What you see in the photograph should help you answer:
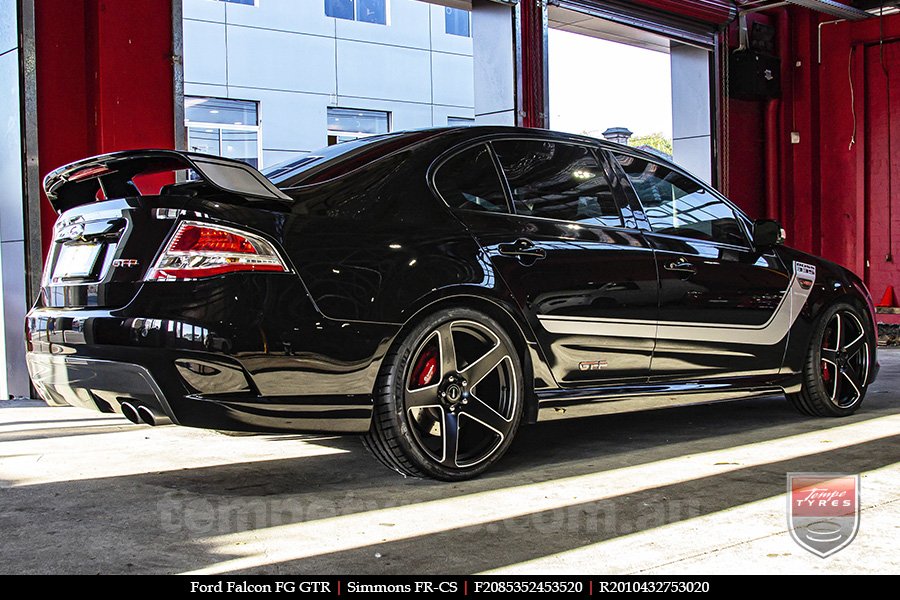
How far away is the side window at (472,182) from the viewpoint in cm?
351

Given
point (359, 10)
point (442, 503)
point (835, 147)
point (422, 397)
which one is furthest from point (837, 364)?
point (359, 10)

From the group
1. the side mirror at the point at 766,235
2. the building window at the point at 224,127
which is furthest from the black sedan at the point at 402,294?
the building window at the point at 224,127

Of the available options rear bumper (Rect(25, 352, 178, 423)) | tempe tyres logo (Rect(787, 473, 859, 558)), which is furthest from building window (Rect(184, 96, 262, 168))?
tempe tyres logo (Rect(787, 473, 859, 558))

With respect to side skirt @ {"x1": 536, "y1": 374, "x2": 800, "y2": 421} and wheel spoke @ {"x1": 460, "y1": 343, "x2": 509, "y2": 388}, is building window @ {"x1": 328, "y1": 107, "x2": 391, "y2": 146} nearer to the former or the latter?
side skirt @ {"x1": 536, "y1": 374, "x2": 800, "y2": 421}

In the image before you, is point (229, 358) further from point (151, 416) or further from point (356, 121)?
point (356, 121)

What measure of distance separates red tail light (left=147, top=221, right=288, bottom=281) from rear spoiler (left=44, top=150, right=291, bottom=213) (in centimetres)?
15

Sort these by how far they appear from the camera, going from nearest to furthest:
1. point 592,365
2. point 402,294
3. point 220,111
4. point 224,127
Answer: point 402,294 → point 592,365 → point 220,111 → point 224,127

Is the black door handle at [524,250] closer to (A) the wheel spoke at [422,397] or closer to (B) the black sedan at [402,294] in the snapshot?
(B) the black sedan at [402,294]

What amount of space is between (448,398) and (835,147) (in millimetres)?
9304

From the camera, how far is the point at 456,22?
20.2 meters

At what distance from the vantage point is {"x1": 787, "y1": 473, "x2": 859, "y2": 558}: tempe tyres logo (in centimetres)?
254

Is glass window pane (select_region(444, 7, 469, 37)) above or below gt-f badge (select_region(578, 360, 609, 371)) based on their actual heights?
above

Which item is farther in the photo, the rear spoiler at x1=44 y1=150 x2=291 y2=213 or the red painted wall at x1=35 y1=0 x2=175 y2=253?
the red painted wall at x1=35 y1=0 x2=175 y2=253

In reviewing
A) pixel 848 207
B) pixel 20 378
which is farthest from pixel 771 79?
pixel 20 378
